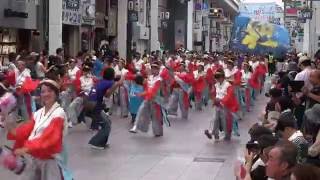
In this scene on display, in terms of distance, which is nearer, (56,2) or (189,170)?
(189,170)

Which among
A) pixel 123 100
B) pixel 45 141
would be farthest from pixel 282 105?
pixel 123 100

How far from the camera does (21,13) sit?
1067 inches

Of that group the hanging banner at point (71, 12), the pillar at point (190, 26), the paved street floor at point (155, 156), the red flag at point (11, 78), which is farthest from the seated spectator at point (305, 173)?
the pillar at point (190, 26)

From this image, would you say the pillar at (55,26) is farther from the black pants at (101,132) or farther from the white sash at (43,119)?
the white sash at (43,119)

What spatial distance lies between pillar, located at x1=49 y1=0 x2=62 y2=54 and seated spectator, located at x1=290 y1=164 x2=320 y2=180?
23.6 meters

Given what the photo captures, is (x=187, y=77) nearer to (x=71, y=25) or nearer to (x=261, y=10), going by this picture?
(x=71, y=25)

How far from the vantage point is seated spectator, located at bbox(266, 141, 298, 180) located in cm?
512

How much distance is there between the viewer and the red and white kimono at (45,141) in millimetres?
7531

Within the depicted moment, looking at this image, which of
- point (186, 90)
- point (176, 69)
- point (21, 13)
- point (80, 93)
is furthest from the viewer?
point (21, 13)

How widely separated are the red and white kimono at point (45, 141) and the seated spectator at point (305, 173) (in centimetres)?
353

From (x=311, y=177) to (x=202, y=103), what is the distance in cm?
2090

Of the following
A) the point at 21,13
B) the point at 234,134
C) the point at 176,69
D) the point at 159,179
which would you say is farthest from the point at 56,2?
the point at 159,179

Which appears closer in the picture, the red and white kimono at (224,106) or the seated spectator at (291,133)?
the seated spectator at (291,133)

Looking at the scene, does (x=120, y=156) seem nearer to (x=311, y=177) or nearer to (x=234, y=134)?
(x=234, y=134)
